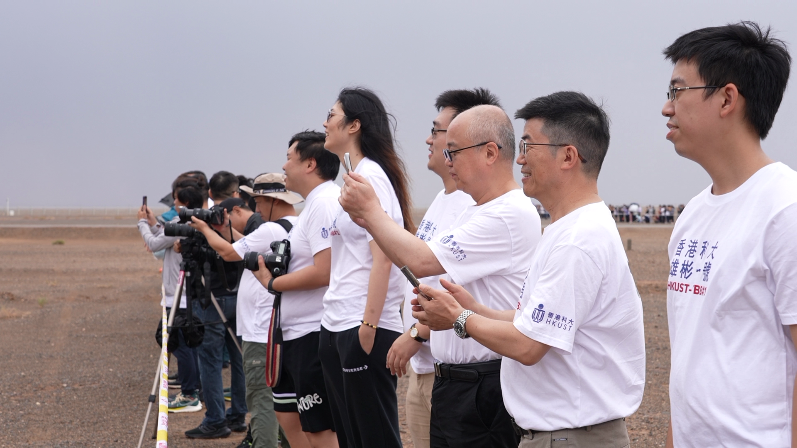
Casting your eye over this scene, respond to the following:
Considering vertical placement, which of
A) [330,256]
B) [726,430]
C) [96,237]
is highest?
[726,430]

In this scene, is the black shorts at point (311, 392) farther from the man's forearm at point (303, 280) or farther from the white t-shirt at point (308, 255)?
the man's forearm at point (303, 280)

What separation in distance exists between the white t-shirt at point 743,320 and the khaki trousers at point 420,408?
166 centimetres

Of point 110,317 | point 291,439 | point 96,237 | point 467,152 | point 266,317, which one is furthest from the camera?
point 96,237

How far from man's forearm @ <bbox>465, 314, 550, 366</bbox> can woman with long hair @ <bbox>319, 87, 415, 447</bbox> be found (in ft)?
4.25

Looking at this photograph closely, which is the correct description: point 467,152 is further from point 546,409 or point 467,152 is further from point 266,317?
point 266,317

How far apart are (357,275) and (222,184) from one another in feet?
13.9

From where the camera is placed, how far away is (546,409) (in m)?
2.46

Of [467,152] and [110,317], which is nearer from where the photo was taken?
[467,152]

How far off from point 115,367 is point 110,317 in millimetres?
5098

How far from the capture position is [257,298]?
5.53 metres

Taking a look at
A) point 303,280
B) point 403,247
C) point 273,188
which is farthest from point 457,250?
point 273,188

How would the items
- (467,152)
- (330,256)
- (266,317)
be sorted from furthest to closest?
(266,317) < (330,256) < (467,152)

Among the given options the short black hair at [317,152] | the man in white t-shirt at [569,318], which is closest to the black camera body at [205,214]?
the short black hair at [317,152]

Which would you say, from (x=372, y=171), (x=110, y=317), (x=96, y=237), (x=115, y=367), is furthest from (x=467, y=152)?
(x=96, y=237)
